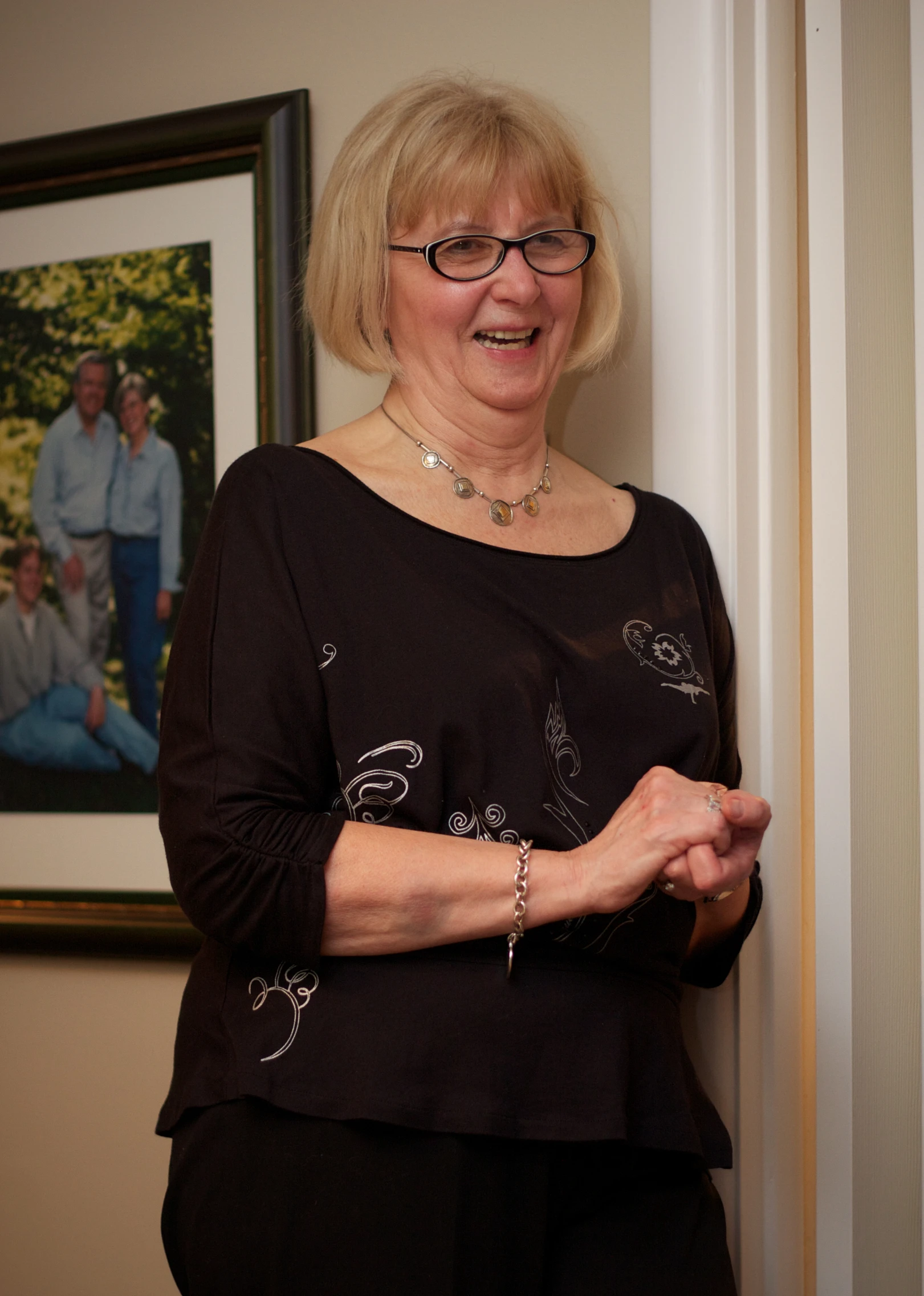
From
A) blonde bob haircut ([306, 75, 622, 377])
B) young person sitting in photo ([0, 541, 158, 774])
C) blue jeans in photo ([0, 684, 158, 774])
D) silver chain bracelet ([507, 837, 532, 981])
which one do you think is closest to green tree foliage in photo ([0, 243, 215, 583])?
young person sitting in photo ([0, 541, 158, 774])

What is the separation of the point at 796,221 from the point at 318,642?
85 centimetres

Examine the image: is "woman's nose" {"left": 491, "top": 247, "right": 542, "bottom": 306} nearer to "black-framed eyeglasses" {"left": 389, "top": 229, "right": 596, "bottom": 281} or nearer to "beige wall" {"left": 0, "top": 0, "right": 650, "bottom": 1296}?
"black-framed eyeglasses" {"left": 389, "top": 229, "right": 596, "bottom": 281}

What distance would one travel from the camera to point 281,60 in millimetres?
1607

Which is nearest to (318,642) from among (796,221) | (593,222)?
(593,222)

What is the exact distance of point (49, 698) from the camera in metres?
1.69

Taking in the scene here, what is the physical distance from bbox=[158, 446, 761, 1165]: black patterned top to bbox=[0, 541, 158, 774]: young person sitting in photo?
594 millimetres

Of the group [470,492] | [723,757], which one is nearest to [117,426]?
[470,492]

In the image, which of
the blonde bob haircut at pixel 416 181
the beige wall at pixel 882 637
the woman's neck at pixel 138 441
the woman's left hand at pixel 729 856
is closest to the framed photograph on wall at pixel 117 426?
the woman's neck at pixel 138 441

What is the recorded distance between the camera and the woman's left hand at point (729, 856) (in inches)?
36.4

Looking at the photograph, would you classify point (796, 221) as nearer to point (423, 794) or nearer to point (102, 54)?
point (423, 794)

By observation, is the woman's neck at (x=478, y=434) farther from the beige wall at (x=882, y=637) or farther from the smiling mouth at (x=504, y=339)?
the beige wall at (x=882, y=637)

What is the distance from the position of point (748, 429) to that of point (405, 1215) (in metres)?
0.94

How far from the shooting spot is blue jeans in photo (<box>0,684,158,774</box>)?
5.42 feet

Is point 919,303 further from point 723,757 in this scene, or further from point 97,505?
point 97,505
